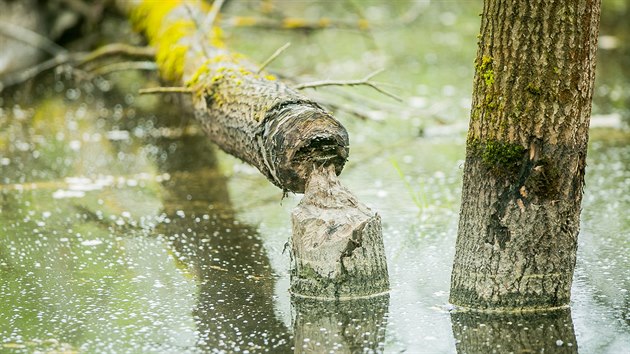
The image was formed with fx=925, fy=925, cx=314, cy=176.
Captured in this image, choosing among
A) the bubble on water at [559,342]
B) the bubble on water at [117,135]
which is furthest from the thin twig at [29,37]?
the bubble on water at [559,342]

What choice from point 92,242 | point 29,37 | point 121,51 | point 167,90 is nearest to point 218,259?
point 92,242

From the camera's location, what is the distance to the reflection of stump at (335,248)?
160 inches

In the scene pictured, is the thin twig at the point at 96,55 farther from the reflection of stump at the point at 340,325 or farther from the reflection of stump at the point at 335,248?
the reflection of stump at the point at 340,325

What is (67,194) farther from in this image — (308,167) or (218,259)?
(308,167)

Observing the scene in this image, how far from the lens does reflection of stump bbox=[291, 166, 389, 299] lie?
4.07 meters

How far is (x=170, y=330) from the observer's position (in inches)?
153

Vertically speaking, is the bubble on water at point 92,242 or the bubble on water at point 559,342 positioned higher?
the bubble on water at point 92,242

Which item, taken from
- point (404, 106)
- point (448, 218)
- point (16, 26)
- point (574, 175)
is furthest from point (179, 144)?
point (574, 175)

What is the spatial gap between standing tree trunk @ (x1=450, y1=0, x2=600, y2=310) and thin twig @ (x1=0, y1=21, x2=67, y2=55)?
737 cm

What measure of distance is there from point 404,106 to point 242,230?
359 centimetres

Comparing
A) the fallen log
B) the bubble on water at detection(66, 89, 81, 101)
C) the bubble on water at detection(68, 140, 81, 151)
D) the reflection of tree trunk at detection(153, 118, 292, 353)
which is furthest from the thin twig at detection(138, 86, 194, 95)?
the bubble on water at detection(66, 89, 81, 101)

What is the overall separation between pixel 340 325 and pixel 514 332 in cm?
71

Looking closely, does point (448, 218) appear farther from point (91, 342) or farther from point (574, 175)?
point (91, 342)

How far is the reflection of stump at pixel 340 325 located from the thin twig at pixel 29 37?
7066 mm
